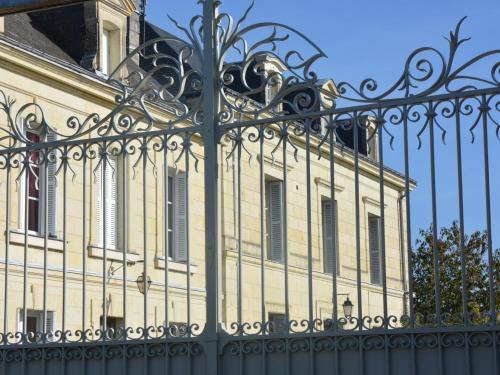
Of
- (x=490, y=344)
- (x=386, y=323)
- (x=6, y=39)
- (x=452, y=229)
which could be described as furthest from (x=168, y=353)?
(x=452, y=229)

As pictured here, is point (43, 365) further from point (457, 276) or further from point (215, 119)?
point (457, 276)

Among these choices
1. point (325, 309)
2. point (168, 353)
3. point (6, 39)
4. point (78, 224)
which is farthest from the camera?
point (325, 309)

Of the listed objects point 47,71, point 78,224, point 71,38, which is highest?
point 71,38

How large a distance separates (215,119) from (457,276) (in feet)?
54.3

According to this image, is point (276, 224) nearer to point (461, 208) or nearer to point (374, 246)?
point (374, 246)

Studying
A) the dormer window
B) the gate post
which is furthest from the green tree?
the gate post

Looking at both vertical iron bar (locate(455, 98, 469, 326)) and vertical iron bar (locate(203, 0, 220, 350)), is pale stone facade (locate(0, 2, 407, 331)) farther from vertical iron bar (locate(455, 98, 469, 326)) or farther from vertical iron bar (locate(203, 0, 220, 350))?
vertical iron bar (locate(455, 98, 469, 326))

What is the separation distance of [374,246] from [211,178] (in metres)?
15.4

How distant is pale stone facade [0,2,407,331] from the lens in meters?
14.4

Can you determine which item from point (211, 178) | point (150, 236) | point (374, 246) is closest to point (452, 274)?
point (374, 246)

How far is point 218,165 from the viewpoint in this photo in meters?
6.93

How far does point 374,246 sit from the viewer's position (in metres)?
22.0

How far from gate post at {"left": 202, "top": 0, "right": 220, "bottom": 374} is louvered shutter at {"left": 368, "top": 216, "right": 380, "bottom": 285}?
13613mm

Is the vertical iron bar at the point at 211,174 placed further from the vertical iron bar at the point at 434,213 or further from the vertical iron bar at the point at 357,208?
the vertical iron bar at the point at 434,213
